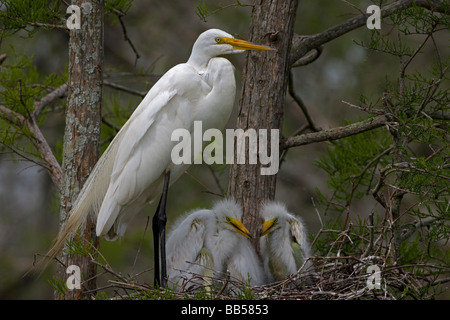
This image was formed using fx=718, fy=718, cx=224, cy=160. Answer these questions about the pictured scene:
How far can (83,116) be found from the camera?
3520 millimetres

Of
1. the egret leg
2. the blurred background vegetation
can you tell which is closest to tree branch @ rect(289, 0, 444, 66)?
the egret leg

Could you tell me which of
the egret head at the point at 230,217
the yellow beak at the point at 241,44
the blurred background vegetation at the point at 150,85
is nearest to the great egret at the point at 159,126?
the yellow beak at the point at 241,44

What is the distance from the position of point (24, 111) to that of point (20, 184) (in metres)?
3.37

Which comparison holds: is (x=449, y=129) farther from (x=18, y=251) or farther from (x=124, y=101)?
(x=18, y=251)

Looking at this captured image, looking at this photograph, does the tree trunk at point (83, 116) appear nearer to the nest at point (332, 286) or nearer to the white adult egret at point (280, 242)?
the nest at point (332, 286)

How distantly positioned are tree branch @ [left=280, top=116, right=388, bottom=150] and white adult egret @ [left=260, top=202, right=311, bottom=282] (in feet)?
1.16

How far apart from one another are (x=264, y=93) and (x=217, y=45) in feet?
1.26

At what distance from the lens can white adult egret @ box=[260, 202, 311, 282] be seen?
3455mm

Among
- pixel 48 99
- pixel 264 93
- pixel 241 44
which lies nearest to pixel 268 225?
pixel 264 93

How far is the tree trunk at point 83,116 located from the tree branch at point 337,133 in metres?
0.98

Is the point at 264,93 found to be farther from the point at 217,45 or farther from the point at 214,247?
the point at 214,247

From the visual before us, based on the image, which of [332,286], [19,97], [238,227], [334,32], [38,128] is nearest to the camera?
[332,286]

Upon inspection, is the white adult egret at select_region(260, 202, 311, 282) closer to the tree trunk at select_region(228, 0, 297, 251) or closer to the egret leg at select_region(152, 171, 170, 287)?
the tree trunk at select_region(228, 0, 297, 251)

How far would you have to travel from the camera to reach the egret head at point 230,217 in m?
3.48
